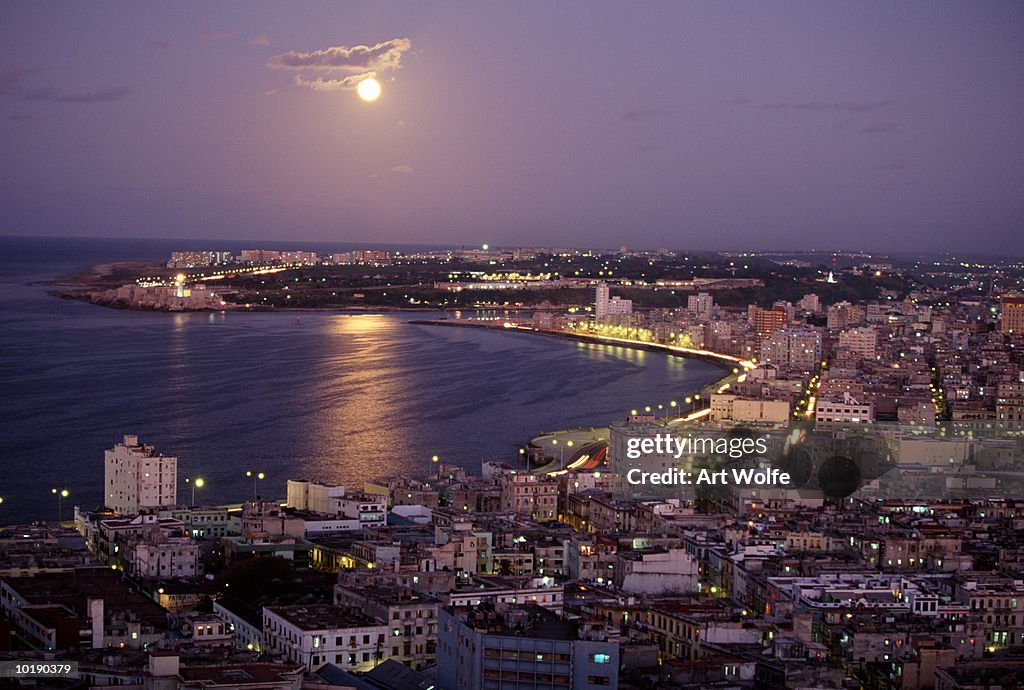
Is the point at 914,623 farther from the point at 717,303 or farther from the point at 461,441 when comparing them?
the point at 717,303

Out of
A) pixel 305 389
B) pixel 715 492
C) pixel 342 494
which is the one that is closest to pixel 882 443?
pixel 715 492

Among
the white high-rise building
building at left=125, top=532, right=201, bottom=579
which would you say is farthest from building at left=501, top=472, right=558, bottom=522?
building at left=125, top=532, right=201, bottom=579

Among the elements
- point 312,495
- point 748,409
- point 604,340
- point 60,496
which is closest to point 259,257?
point 604,340

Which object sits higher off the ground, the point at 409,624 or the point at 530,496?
the point at 409,624

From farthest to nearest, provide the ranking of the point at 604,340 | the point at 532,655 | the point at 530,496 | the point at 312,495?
the point at 604,340, the point at 530,496, the point at 312,495, the point at 532,655

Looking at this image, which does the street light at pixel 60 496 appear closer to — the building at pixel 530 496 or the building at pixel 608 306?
the building at pixel 530 496

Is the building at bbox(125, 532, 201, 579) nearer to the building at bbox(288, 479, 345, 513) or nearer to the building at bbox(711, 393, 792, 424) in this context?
the building at bbox(288, 479, 345, 513)

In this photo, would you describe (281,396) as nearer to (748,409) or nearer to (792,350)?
(748,409)
